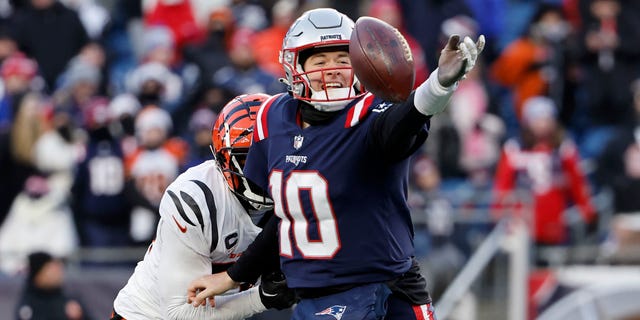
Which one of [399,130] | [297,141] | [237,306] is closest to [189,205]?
[237,306]

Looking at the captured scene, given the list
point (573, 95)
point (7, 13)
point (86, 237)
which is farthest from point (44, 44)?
point (573, 95)

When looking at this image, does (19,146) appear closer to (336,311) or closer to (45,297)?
(45,297)

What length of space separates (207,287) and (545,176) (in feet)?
17.5

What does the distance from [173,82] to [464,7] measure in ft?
8.88

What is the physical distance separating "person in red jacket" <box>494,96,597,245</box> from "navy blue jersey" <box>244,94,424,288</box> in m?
4.98

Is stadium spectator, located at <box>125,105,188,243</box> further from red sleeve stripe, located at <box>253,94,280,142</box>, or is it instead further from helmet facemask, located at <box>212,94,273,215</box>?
red sleeve stripe, located at <box>253,94,280,142</box>

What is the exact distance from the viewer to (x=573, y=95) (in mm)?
12328

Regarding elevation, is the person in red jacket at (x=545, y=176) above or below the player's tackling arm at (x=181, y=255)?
above

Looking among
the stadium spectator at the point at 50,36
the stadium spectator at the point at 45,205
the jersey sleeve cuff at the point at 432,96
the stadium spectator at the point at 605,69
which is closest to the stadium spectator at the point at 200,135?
the stadium spectator at the point at 45,205

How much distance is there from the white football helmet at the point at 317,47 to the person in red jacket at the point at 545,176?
16.3ft

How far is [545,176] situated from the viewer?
1048 cm

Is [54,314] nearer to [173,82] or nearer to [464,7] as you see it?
[173,82]

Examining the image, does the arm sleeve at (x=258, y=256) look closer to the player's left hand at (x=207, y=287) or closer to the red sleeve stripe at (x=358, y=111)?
the player's left hand at (x=207, y=287)

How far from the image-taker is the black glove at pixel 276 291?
5.72 meters
